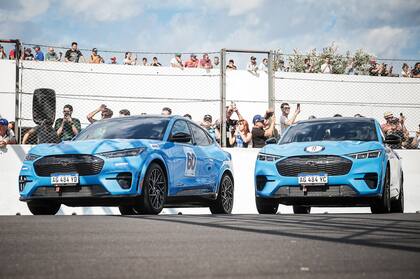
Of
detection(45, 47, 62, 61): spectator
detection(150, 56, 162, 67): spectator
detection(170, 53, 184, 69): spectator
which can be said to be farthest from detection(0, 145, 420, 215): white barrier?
detection(150, 56, 162, 67): spectator

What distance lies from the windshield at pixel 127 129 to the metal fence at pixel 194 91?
275 cm

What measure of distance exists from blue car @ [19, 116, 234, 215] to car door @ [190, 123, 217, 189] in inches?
1.1

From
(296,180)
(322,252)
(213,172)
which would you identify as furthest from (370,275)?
(213,172)

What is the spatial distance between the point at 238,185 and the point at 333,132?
3395 millimetres

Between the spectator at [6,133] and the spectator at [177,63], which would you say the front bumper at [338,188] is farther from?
the spectator at [177,63]

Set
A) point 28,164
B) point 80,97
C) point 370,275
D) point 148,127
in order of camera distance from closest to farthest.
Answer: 1. point 370,275
2. point 28,164
3. point 148,127
4. point 80,97

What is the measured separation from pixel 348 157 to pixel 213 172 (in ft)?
7.65

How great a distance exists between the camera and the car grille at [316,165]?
11688 mm

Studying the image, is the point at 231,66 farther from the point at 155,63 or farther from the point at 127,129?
the point at 127,129

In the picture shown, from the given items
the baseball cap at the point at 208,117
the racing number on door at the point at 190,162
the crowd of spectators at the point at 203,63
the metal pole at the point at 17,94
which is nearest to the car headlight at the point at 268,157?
the racing number on door at the point at 190,162

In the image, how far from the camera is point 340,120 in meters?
13.3

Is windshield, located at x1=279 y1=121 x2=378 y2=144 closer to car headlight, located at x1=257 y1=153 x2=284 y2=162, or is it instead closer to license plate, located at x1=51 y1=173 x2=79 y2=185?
car headlight, located at x1=257 y1=153 x2=284 y2=162

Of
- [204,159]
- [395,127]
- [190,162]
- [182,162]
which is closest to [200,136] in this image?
[204,159]

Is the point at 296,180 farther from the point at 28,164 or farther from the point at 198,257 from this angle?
the point at 198,257
